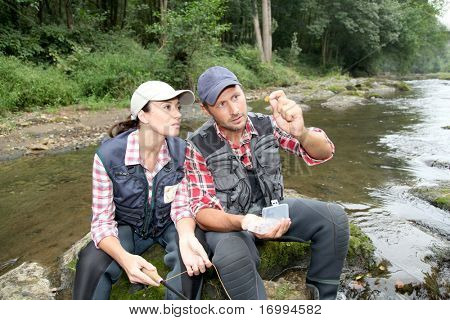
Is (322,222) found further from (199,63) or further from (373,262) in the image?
(199,63)

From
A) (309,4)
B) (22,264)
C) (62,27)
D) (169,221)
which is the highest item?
(309,4)

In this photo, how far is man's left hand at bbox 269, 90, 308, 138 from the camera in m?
2.69

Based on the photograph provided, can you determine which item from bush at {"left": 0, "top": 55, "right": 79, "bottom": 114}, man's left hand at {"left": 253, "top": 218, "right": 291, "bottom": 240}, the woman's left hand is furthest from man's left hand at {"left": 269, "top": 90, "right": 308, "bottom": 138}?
bush at {"left": 0, "top": 55, "right": 79, "bottom": 114}

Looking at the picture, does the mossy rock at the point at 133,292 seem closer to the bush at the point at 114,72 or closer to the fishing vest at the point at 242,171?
the fishing vest at the point at 242,171

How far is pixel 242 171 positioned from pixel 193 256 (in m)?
0.71

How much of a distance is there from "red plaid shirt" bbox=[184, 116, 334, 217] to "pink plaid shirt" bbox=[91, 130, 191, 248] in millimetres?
100

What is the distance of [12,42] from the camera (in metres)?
13.3

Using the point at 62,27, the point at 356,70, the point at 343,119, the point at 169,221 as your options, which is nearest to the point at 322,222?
the point at 169,221

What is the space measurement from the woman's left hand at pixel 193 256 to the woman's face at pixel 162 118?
81 centimetres

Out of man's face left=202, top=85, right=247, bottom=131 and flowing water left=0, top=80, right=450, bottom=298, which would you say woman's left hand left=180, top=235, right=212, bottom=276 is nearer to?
man's face left=202, top=85, right=247, bottom=131

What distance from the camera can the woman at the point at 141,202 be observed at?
100 inches

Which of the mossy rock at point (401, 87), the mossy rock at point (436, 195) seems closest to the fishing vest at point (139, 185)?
the mossy rock at point (436, 195)

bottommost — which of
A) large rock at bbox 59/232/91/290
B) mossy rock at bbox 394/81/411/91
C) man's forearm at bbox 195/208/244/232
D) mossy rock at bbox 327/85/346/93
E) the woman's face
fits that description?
large rock at bbox 59/232/91/290

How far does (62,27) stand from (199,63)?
580 cm
